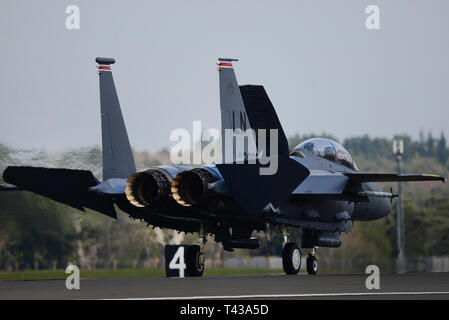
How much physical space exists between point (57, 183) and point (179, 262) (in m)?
5.77

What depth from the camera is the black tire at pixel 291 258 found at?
23375 millimetres

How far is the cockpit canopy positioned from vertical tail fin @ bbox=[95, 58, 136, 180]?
15.3 feet

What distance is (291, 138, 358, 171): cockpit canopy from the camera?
78.8 feet

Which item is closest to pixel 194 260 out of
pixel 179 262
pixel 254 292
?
pixel 179 262

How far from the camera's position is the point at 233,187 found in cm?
1962

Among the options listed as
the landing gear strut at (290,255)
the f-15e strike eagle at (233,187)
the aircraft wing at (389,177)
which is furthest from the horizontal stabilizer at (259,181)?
the aircraft wing at (389,177)

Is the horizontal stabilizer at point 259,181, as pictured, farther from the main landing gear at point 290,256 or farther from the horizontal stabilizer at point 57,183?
the main landing gear at point 290,256

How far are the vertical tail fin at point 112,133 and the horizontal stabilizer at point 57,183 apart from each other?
0.74 metres

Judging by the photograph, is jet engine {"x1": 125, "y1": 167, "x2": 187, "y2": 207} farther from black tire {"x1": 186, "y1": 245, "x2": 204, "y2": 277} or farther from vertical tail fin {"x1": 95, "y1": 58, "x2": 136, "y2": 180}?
black tire {"x1": 186, "y1": 245, "x2": 204, "y2": 277}

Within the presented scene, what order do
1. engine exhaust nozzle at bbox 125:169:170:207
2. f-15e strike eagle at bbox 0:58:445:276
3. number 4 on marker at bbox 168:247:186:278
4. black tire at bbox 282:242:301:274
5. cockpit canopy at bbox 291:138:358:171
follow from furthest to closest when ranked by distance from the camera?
number 4 on marker at bbox 168:247:186:278
cockpit canopy at bbox 291:138:358:171
black tire at bbox 282:242:301:274
engine exhaust nozzle at bbox 125:169:170:207
f-15e strike eagle at bbox 0:58:445:276

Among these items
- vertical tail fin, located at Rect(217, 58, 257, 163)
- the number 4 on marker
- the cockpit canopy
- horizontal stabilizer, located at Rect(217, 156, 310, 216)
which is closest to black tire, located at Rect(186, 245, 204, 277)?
the number 4 on marker

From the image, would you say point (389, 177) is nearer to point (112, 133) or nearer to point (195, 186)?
point (195, 186)

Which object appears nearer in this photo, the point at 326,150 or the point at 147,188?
the point at 147,188

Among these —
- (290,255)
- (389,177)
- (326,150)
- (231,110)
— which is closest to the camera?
(389,177)
